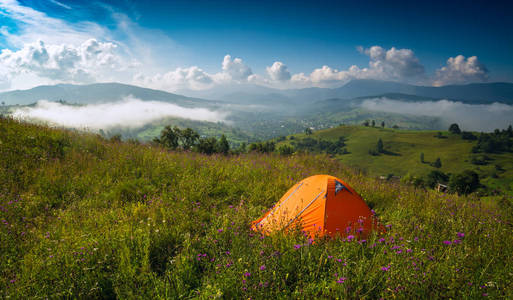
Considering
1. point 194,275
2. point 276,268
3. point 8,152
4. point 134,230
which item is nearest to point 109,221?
point 134,230

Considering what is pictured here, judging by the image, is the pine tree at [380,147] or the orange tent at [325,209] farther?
the pine tree at [380,147]

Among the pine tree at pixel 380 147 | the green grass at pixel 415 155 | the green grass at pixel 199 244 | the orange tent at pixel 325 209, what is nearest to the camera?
the green grass at pixel 199 244

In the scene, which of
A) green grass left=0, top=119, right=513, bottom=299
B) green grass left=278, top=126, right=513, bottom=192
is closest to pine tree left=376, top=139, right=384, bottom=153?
green grass left=278, top=126, right=513, bottom=192

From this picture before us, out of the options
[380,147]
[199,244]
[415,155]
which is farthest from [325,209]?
[380,147]

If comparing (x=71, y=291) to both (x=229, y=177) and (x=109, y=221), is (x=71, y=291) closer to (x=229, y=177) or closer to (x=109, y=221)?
(x=109, y=221)

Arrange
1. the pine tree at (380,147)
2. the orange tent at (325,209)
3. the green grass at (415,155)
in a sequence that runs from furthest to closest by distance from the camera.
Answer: the pine tree at (380,147) < the green grass at (415,155) < the orange tent at (325,209)

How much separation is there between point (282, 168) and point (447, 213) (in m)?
5.00

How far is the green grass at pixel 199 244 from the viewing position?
265 cm

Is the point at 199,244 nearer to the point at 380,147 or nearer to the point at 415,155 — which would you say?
the point at 415,155

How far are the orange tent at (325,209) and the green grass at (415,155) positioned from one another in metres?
95.2

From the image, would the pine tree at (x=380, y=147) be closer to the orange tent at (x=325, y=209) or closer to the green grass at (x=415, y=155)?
the green grass at (x=415, y=155)

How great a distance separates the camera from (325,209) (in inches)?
187

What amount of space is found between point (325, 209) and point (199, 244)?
2.76m

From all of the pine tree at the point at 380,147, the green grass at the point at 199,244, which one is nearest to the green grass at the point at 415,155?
the pine tree at the point at 380,147
